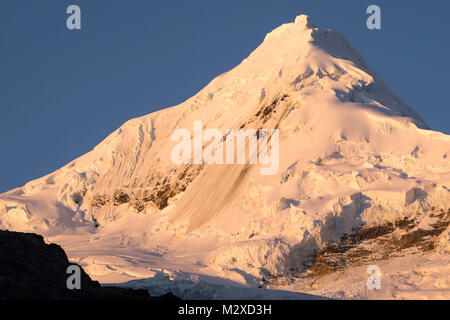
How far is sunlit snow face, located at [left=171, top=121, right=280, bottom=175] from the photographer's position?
125 m

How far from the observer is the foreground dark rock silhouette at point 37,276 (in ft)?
187

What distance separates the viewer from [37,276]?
59688 millimetres

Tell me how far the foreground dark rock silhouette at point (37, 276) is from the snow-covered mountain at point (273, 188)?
33447 mm

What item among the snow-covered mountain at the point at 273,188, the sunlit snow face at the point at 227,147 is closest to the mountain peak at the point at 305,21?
the snow-covered mountain at the point at 273,188

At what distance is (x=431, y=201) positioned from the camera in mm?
104312

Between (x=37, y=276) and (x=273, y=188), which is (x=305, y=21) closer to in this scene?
(x=273, y=188)

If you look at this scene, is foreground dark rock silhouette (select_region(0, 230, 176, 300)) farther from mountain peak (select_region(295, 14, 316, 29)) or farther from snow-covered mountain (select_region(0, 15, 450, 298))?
mountain peak (select_region(295, 14, 316, 29))

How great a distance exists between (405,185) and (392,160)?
10.0 meters

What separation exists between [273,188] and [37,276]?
5978 cm

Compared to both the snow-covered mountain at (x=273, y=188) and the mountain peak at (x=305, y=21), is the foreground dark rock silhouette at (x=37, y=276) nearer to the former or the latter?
the snow-covered mountain at (x=273, y=188)

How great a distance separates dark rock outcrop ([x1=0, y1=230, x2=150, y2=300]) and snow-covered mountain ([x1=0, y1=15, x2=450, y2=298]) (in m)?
33.4

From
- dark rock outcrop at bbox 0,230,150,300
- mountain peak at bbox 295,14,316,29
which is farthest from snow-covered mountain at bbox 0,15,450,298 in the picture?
dark rock outcrop at bbox 0,230,150,300
